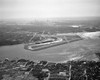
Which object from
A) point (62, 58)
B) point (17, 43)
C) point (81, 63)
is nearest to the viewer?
point (81, 63)

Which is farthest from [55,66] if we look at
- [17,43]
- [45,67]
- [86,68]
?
[17,43]

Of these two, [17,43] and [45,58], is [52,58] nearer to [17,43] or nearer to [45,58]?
[45,58]

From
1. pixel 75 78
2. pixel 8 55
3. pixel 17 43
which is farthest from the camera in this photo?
pixel 17 43

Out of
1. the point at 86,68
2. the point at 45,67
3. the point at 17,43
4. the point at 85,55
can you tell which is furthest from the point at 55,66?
the point at 17,43

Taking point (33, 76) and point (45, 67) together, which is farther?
point (45, 67)

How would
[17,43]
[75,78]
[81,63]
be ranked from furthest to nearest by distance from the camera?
[17,43] → [81,63] → [75,78]

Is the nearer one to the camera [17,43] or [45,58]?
[45,58]

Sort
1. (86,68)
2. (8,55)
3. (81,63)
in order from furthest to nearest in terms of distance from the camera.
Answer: (8,55) < (81,63) < (86,68)

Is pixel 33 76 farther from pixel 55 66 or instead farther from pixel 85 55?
pixel 85 55
